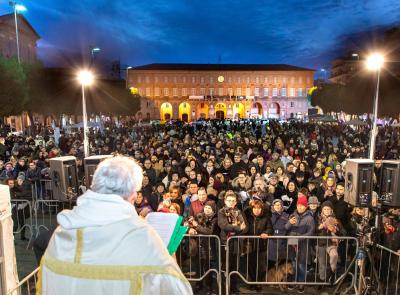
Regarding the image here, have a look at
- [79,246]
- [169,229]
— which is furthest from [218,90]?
[79,246]

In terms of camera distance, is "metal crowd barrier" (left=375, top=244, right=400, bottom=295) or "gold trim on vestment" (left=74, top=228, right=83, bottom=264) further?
"metal crowd barrier" (left=375, top=244, right=400, bottom=295)

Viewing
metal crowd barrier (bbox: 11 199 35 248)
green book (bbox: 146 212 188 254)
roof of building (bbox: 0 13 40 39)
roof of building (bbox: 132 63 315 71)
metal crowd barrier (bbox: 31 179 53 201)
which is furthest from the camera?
roof of building (bbox: 132 63 315 71)

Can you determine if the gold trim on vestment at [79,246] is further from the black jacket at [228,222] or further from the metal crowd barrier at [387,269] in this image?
the metal crowd barrier at [387,269]

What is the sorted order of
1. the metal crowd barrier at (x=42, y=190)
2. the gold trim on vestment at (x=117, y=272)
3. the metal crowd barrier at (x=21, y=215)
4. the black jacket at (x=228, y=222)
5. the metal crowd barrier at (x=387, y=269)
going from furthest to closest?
the metal crowd barrier at (x=42, y=190), the metal crowd barrier at (x=21, y=215), the metal crowd barrier at (x=387, y=269), the black jacket at (x=228, y=222), the gold trim on vestment at (x=117, y=272)

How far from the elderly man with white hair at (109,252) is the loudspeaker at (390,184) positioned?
4160mm

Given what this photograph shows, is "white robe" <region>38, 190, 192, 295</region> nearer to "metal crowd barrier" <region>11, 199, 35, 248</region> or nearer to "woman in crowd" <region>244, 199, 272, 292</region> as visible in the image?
"woman in crowd" <region>244, 199, 272, 292</region>

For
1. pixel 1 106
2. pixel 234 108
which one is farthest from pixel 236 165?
pixel 234 108

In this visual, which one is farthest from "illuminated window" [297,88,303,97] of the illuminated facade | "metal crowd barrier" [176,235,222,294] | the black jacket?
the black jacket

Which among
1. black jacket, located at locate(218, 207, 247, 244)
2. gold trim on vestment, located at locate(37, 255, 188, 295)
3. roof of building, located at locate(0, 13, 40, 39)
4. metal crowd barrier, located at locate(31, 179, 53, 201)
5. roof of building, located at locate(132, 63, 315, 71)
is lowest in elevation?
metal crowd barrier, located at locate(31, 179, 53, 201)

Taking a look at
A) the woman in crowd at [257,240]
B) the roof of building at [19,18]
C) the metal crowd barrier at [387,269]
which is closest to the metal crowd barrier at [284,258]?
the woman in crowd at [257,240]

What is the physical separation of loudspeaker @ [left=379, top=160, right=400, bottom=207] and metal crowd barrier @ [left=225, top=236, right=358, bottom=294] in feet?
3.78

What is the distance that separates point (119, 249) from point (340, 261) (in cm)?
589

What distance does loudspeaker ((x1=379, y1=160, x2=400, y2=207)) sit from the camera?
4.99m

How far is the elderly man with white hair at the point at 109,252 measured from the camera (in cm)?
174
